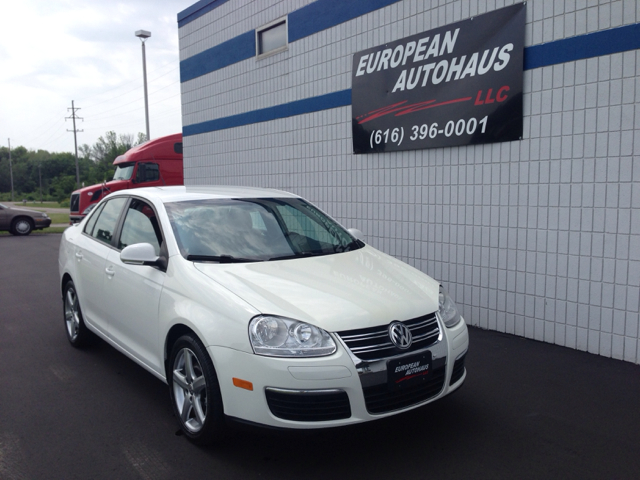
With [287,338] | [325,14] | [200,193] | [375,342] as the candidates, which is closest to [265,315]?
[287,338]

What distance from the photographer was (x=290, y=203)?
16.0 feet

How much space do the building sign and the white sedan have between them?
2.48 meters

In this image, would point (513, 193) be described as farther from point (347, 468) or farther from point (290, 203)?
point (347, 468)

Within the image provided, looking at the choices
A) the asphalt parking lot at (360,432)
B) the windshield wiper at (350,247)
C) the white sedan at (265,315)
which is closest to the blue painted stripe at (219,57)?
the white sedan at (265,315)

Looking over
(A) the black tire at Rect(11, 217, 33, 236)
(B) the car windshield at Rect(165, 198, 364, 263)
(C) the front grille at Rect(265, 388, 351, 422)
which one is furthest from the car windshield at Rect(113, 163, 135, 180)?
(C) the front grille at Rect(265, 388, 351, 422)

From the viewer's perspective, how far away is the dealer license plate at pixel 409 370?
10.2ft

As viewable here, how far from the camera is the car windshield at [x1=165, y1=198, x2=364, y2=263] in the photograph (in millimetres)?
3924

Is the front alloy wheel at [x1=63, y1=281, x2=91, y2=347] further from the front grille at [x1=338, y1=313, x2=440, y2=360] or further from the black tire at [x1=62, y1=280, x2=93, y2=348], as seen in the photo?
the front grille at [x1=338, y1=313, x2=440, y2=360]

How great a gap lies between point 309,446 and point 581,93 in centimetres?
422

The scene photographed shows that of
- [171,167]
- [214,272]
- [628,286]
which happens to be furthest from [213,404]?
[171,167]

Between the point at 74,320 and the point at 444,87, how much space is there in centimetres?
490

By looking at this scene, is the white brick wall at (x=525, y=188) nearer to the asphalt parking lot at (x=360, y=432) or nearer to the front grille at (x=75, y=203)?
the asphalt parking lot at (x=360, y=432)

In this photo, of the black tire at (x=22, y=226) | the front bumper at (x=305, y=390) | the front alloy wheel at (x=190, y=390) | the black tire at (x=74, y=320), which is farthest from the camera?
the black tire at (x=22, y=226)

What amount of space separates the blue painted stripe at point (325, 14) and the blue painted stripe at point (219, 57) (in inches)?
53.9
